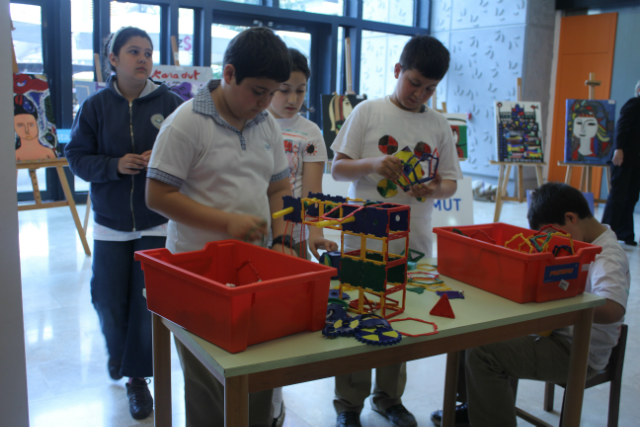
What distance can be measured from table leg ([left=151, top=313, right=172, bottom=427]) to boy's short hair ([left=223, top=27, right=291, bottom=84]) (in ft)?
2.17

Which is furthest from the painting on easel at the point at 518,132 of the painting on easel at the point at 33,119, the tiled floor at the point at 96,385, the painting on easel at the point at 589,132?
the painting on easel at the point at 33,119

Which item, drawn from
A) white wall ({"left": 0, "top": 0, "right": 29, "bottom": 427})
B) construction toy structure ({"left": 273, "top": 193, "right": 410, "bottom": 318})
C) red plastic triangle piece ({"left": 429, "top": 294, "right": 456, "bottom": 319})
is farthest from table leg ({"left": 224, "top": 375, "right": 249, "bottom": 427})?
white wall ({"left": 0, "top": 0, "right": 29, "bottom": 427})

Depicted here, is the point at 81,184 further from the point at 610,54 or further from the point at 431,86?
the point at 610,54

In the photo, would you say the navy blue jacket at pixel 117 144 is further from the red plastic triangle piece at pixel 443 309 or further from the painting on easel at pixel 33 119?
the painting on easel at pixel 33 119

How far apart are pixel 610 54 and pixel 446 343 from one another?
687cm

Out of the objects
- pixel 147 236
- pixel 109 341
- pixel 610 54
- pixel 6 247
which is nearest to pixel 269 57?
pixel 6 247

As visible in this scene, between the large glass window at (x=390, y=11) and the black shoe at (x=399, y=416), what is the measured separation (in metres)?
6.45

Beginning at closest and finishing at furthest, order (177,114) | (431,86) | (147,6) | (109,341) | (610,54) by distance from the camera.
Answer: (177,114) < (431,86) < (109,341) < (147,6) < (610,54)

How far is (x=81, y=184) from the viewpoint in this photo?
19.4 ft

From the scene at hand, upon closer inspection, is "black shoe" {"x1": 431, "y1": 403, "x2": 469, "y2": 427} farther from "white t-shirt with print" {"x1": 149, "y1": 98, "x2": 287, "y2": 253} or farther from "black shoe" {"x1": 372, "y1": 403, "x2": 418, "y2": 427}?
"white t-shirt with print" {"x1": 149, "y1": 98, "x2": 287, "y2": 253}

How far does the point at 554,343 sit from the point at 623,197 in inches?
146

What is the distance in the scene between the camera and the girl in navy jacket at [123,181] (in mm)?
1888

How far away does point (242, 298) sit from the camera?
930 millimetres

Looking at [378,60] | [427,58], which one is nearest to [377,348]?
[427,58]
